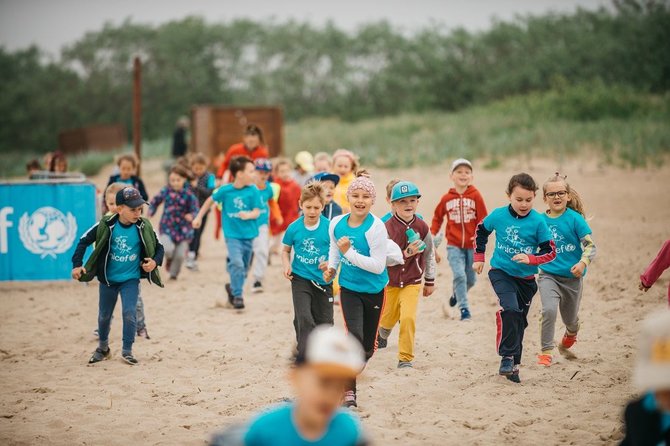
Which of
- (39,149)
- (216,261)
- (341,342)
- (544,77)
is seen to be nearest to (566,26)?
(544,77)

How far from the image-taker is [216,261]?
16328 millimetres

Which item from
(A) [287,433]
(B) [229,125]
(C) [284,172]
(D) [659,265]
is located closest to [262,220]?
(C) [284,172]

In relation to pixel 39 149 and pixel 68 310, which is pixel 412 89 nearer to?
pixel 39 149

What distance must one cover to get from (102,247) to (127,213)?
1.33ft

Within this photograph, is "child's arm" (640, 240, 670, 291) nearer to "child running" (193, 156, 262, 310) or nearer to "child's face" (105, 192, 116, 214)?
"child's face" (105, 192, 116, 214)

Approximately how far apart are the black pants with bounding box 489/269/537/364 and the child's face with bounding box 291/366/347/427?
186 inches

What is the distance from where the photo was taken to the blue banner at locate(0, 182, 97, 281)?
13.0m

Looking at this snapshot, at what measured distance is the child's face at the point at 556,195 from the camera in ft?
26.9

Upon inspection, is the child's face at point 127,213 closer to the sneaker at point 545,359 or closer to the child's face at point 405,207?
the child's face at point 405,207

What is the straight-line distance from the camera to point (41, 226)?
515 inches

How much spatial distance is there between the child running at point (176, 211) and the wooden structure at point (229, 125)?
48.9ft

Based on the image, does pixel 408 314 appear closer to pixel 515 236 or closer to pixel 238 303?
pixel 515 236

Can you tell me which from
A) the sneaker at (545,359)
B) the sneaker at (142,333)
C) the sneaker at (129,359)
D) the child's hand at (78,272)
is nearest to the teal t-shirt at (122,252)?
the child's hand at (78,272)

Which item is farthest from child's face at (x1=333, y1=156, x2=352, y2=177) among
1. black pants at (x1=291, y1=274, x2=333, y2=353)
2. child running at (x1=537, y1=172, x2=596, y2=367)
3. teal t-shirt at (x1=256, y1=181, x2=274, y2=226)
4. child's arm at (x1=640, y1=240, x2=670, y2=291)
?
child's arm at (x1=640, y1=240, x2=670, y2=291)
